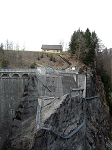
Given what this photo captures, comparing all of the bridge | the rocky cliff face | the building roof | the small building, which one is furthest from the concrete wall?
the building roof

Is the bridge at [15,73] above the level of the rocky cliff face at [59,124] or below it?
above

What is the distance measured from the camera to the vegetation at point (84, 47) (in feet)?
144

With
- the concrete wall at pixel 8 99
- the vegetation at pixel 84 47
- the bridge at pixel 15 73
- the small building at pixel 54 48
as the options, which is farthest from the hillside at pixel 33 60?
the concrete wall at pixel 8 99

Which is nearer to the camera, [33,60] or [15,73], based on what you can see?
[15,73]

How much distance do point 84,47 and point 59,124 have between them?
2590 centimetres

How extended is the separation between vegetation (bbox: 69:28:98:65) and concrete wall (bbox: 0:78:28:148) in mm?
21804

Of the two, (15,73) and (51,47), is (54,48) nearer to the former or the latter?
(51,47)

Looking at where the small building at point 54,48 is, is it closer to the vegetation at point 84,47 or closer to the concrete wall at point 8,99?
the vegetation at point 84,47

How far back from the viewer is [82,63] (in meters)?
43.8

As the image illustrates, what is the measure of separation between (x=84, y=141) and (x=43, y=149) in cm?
986

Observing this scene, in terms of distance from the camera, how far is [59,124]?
70.7ft

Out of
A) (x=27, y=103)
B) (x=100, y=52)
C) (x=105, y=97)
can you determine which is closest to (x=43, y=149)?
(x=27, y=103)

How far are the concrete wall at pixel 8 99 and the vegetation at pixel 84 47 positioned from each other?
2180 centimetres

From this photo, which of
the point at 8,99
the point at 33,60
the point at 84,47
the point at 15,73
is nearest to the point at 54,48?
the point at 33,60
